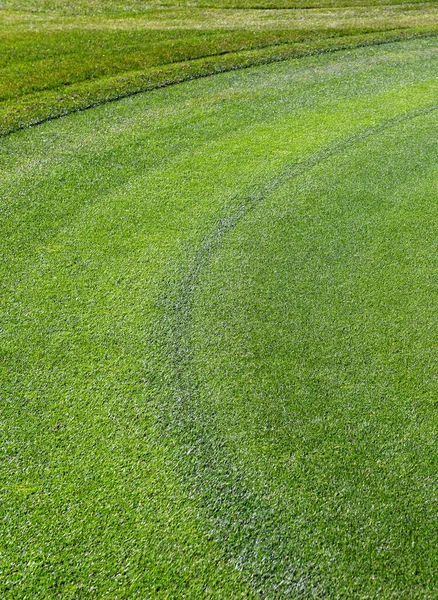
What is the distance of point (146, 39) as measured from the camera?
11391mm

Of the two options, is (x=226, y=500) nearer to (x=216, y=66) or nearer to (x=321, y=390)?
(x=321, y=390)

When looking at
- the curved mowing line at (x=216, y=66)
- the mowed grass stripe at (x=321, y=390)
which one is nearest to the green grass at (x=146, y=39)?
the curved mowing line at (x=216, y=66)

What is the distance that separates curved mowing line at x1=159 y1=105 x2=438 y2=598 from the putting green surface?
0.01m

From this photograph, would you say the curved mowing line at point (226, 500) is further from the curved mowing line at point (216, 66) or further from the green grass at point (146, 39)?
the green grass at point (146, 39)

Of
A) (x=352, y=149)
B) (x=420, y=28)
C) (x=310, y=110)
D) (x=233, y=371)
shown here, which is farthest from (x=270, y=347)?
(x=420, y=28)

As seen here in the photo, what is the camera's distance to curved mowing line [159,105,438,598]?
302 cm

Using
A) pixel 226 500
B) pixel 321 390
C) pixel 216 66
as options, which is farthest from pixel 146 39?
pixel 226 500

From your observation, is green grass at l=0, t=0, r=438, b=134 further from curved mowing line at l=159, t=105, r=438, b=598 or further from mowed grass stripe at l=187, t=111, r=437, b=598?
curved mowing line at l=159, t=105, r=438, b=598

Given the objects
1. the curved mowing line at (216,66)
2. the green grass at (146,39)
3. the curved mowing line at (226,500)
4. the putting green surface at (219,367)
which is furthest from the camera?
the green grass at (146,39)

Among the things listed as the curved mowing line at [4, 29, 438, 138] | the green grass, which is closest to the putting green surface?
the curved mowing line at [4, 29, 438, 138]

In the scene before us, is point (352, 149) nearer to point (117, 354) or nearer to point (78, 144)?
point (78, 144)

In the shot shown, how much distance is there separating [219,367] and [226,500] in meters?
1.05

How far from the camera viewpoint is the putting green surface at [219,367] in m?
3.12

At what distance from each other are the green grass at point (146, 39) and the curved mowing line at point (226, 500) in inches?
209
